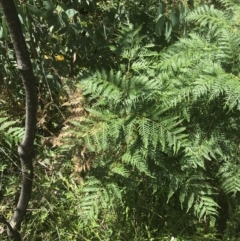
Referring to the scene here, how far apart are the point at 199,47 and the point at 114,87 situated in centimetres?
56

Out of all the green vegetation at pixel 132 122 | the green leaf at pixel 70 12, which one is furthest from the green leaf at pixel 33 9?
the green leaf at pixel 70 12

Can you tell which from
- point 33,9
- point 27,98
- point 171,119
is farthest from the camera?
point 171,119

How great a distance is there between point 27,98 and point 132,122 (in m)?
0.54

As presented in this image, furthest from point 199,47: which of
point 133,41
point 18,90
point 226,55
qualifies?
point 18,90

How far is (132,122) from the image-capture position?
6.23 ft

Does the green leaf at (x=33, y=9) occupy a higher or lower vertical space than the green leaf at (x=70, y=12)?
higher

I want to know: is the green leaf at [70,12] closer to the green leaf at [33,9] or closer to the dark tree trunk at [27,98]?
the green leaf at [33,9]

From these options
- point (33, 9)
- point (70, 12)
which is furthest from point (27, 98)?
point (70, 12)

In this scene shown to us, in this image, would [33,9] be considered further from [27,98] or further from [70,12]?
[27,98]

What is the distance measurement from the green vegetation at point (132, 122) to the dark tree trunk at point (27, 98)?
19 centimetres

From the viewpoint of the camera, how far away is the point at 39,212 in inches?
95.0

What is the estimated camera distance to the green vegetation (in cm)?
194

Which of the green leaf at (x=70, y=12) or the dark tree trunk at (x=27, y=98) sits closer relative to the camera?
the dark tree trunk at (x=27, y=98)

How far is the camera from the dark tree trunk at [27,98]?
1382 millimetres
